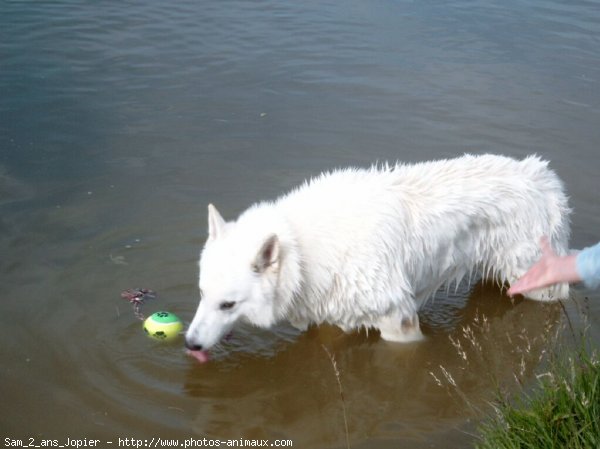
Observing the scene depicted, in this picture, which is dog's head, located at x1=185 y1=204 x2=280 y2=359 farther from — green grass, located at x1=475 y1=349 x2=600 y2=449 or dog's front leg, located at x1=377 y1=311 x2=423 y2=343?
green grass, located at x1=475 y1=349 x2=600 y2=449

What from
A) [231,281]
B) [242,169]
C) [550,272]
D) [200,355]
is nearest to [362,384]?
[200,355]

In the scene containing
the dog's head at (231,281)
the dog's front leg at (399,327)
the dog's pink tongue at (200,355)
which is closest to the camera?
the dog's head at (231,281)

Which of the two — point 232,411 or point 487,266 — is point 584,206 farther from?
point 232,411

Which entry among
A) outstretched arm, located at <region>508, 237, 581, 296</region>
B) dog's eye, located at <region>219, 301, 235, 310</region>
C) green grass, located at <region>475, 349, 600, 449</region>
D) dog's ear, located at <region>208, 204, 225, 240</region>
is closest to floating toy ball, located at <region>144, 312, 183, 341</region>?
dog's eye, located at <region>219, 301, 235, 310</region>

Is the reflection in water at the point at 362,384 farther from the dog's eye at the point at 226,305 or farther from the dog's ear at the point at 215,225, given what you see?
the dog's ear at the point at 215,225

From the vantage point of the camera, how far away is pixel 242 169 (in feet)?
28.5

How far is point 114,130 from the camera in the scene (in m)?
9.30

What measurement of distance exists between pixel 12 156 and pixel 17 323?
316 centimetres

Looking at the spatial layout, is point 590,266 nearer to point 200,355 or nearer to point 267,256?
point 267,256

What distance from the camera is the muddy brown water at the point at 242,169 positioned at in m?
5.43

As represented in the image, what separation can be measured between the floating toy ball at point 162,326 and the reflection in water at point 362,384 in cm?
40

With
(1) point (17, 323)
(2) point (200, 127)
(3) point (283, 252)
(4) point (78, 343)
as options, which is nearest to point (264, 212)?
(3) point (283, 252)

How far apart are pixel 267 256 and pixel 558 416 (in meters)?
Result: 2.34

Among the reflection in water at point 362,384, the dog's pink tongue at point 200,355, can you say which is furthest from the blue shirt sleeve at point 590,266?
the dog's pink tongue at point 200,355
